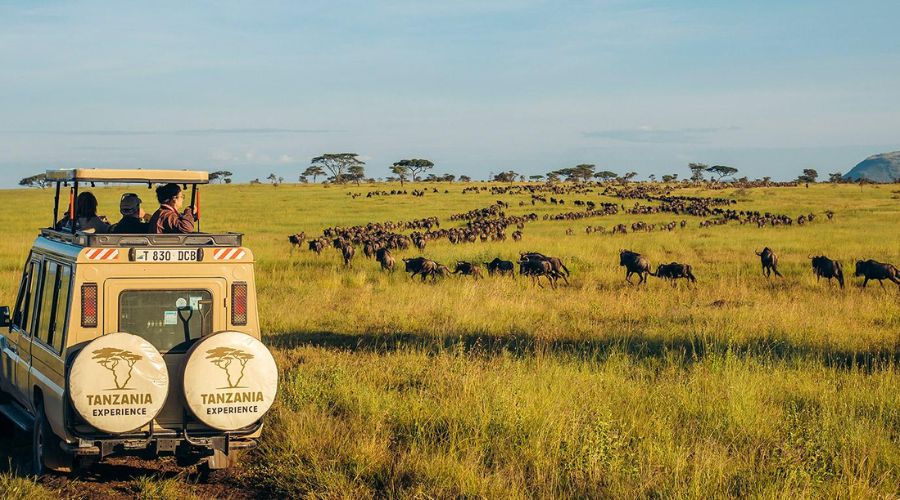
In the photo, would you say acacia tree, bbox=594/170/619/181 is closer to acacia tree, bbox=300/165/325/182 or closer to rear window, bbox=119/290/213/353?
acacia tree, bbox=300/165/325/182

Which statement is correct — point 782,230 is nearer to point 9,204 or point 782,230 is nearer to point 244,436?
point 244,436

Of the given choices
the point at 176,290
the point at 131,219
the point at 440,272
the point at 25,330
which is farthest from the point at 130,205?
the point at 440,272

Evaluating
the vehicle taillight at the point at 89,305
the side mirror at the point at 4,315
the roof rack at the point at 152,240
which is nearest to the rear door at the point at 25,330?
the side mirror at the point at 4,315

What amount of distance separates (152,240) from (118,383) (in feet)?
3.67

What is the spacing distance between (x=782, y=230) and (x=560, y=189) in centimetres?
3843

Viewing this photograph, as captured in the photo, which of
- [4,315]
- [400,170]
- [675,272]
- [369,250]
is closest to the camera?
[4,315]

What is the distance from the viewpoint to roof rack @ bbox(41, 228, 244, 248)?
6.47m

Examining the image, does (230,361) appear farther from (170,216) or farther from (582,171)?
(582,171)

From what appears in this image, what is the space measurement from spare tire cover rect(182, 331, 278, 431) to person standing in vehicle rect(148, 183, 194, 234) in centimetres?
192

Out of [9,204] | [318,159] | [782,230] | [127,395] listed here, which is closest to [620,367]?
[127,395]

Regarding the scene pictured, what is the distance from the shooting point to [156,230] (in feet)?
25.8

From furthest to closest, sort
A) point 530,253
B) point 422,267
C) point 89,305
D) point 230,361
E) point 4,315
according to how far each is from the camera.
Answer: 1. point 530,253
2. point 422,267
3. point 4,315
4. point 89,305
5. point 230,361

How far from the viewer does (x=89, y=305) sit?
6.37m

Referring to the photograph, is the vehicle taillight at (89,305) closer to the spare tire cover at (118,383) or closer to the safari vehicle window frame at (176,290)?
the safari vehicle window frame at (176,290)
